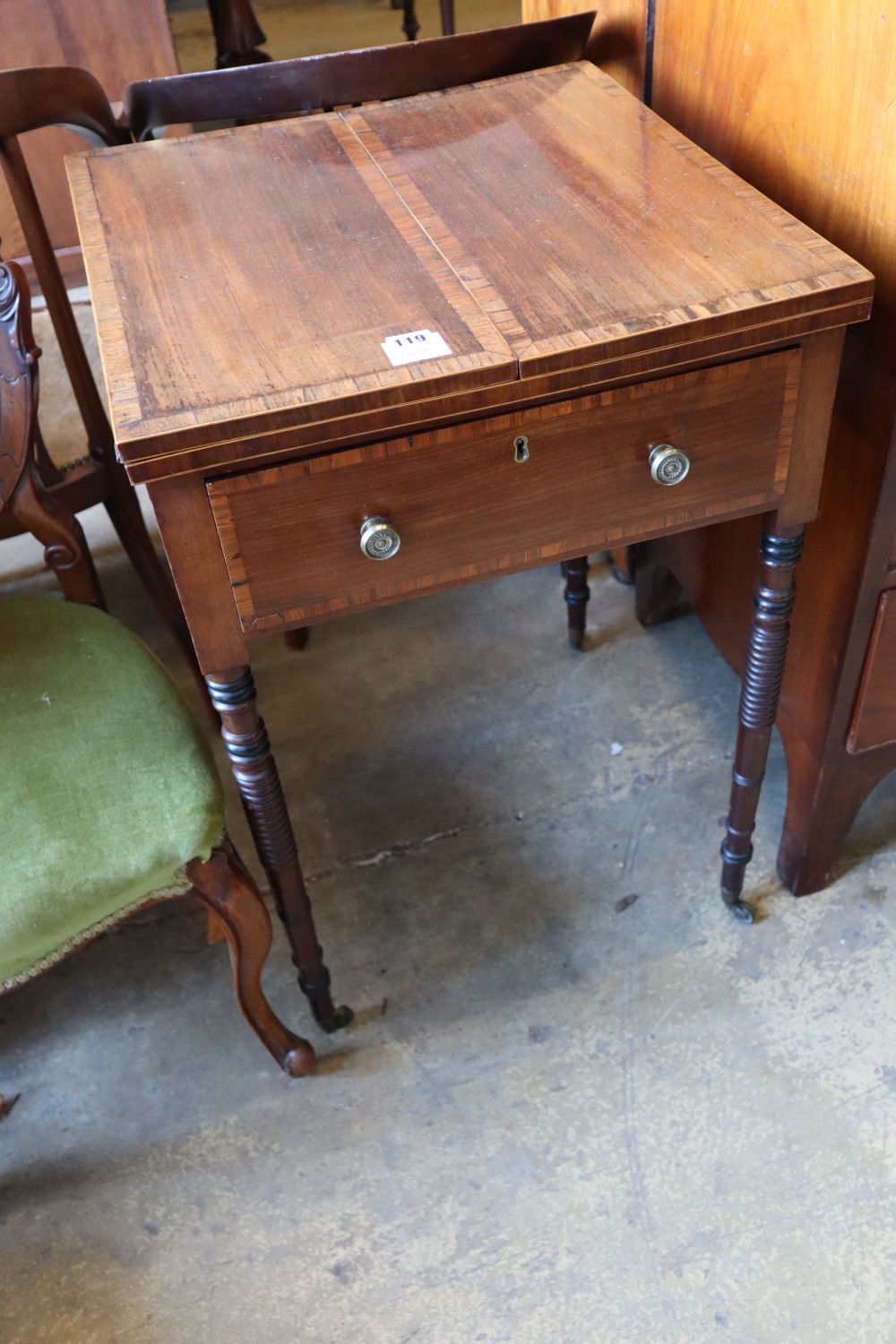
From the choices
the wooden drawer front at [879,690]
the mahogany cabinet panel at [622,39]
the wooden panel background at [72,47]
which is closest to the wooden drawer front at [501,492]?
the wooden drawer front at [879,690]

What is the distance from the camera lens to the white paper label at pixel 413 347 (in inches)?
32.4

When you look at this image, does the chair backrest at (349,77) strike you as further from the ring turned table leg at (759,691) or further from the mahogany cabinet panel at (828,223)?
the ring turned table leg at (759,691)

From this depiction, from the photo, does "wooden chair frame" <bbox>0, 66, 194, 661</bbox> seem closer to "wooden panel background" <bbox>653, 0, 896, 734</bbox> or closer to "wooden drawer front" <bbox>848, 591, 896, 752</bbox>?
"wooden panel background" <bbox>653, 0, 896, 734</bbox>

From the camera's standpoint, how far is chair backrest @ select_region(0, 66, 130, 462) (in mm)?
1212

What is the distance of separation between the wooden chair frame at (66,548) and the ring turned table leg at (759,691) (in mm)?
527

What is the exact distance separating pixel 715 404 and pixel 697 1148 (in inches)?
29.9

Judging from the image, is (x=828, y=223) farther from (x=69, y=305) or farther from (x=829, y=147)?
(x=69, y=305)

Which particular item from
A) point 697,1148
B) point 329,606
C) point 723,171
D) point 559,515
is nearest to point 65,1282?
point 697,1148

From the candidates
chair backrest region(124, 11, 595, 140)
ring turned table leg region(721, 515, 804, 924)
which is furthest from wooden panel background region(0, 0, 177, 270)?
ring turned table leg region(721, 515, 804, 924)

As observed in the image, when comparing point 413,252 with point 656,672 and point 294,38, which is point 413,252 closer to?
point 656,672

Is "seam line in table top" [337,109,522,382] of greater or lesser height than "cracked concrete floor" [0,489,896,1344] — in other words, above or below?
above

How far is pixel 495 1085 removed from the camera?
125 centimetres

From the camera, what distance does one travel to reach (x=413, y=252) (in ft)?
3.14

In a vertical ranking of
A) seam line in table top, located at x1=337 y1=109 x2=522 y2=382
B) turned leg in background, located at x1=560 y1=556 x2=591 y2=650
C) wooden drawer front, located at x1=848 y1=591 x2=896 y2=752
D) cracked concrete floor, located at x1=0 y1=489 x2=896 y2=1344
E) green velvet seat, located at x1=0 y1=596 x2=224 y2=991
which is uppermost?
seam line in table top, located at x1=337 y1=109 x2=522 y2=382
